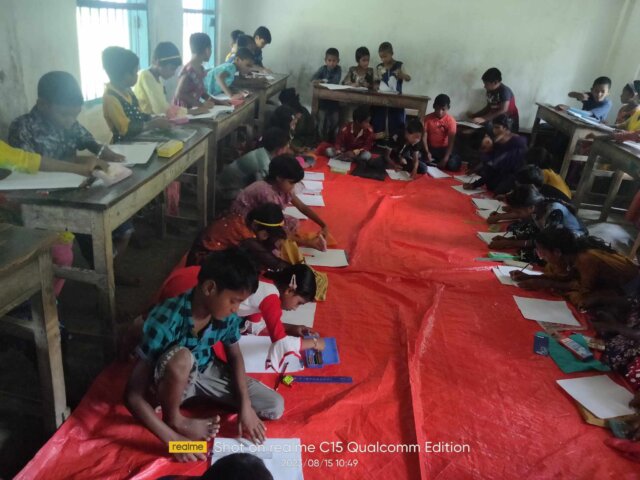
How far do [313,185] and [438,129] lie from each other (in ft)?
6.00

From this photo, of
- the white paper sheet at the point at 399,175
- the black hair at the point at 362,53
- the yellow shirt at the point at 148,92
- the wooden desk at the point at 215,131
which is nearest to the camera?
the wooden desk at the point at 215,131

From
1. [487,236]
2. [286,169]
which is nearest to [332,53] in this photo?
[487,236]

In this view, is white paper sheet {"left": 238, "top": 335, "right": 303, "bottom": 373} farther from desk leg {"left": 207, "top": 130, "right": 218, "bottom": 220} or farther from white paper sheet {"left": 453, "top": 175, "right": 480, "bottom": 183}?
white paper sheet {"left": 453, "top": 175, "right": 480, "bottom": 183}

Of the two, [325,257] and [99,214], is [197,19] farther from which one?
[99,214]

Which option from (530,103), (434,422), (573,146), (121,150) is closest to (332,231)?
(121,150)

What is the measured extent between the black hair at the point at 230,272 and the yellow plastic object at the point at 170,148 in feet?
3.09

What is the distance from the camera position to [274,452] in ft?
4.86

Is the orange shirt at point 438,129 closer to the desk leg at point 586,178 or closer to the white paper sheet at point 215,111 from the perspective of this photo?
the desk leg at point 586,178

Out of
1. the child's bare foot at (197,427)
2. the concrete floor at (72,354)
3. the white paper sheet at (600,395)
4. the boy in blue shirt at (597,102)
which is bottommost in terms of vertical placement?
the concrete floor at (72,354)

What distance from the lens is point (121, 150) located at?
212 centimetres

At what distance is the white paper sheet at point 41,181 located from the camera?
155 cm

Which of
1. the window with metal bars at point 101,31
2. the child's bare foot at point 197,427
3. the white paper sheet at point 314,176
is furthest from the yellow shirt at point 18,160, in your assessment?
the white paper sheet at point 314,176

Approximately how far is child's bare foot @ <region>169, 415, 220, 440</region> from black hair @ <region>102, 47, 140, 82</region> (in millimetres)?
1766

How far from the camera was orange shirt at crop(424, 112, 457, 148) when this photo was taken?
202 inches
